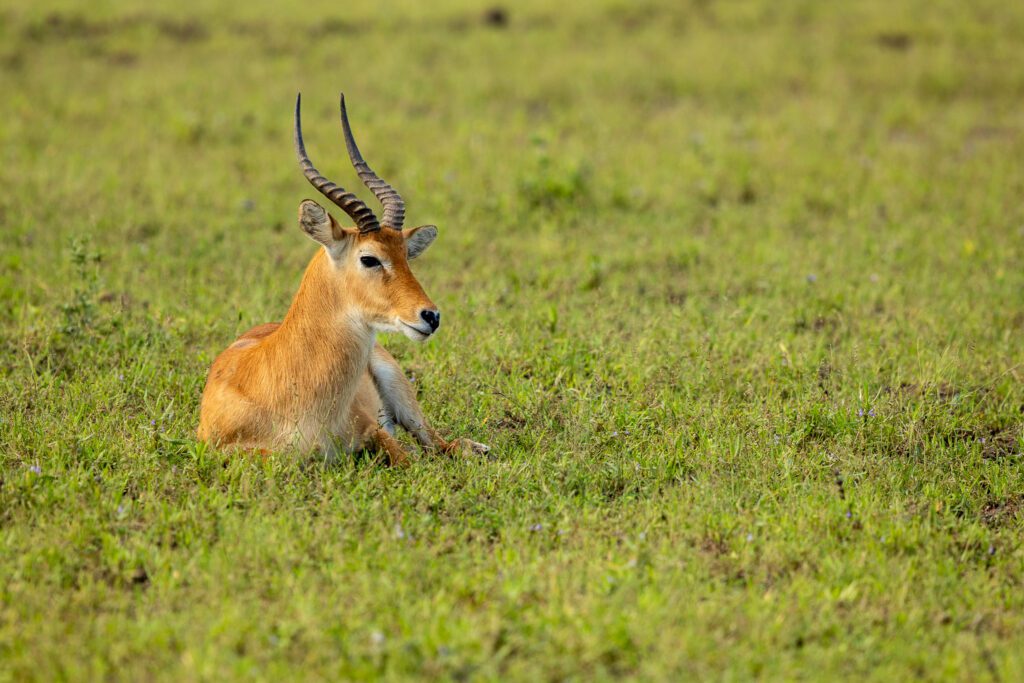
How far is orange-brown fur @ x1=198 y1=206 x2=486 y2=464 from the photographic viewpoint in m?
4.82

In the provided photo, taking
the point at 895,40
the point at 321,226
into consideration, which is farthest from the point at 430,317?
the point at 895,40

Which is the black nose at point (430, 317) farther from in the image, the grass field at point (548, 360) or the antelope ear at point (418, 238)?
the grass field at point (548, 360)

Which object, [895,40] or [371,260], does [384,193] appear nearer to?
[371,260]

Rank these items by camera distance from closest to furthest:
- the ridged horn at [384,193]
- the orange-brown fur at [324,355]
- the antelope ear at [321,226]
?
the antelope ear at [321,226]
the orange-brown fur at [324,355]
the ridged horn at [384,193]

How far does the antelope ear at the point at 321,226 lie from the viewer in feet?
15.4

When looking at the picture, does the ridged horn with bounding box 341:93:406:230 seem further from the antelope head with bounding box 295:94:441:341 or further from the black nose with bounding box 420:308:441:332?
the black nose with bounding box 420:308:441:332

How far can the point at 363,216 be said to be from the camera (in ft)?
15.9

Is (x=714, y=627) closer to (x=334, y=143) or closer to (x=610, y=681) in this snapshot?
(x=610, y=681)

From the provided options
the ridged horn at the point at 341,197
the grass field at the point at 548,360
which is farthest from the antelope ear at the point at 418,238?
the grass field at the point at 548,360

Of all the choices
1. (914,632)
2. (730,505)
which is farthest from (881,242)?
(914,632)

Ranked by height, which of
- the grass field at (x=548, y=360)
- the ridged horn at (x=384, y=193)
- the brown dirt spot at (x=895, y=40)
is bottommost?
the grass field at (x=548, y=360)

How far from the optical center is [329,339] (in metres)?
4.93

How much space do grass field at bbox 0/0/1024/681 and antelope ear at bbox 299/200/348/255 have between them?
0.98m

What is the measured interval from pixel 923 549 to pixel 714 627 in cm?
111
